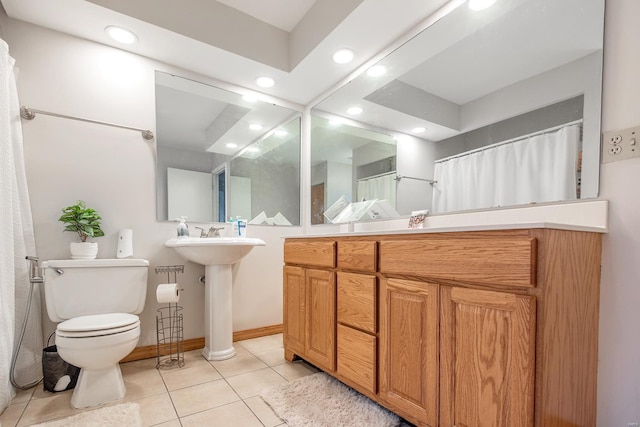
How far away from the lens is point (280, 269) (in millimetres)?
2783

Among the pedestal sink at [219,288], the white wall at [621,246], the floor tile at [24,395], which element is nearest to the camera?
the white wall at [621,246]

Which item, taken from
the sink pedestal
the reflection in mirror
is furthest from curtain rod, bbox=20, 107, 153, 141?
the sink pedestal

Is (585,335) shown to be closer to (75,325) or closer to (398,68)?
(398,68)

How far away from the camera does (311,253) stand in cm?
185

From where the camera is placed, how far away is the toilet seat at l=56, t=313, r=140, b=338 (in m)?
1.45

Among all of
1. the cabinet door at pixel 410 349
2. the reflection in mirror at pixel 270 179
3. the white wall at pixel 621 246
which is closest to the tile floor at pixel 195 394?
the cabinet door at pixel 410 349

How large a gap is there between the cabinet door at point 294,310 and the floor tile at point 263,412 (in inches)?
16.2

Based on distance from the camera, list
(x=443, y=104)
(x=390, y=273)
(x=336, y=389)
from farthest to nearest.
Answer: (x=443, y=104) < (x=336, y=389) < (x=390, y=273)

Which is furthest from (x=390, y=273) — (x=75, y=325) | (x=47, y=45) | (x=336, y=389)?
(x=47, y=45)

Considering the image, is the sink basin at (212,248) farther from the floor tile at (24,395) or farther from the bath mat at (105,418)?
the floor tile at (24,395)

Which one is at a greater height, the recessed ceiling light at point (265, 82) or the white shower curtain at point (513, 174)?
the recessed ceiling light at point (265, 82)

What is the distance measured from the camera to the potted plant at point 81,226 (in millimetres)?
1807

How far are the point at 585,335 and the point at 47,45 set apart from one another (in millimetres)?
3125

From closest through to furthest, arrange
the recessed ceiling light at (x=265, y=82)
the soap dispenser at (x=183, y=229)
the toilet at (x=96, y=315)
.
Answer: the toilet at (x=96, y=315), the soap dispenser at (x=183, y=229), the recessed ceiling light at (x=265, y=82)
